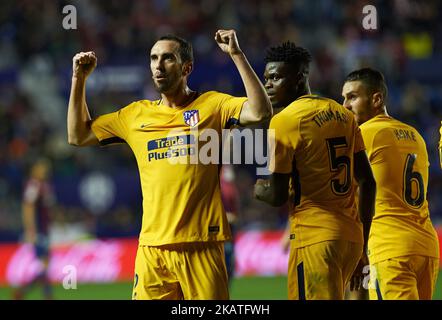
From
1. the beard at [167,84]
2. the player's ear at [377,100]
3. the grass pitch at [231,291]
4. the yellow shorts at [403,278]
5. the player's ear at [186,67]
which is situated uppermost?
the player's ear at [186,67]

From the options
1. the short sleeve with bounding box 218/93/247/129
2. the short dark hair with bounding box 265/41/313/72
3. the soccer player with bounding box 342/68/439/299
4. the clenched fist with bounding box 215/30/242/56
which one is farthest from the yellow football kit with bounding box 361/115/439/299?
the clenched fist with bounding box 215/30/242/56

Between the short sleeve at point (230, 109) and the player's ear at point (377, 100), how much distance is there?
1416mm

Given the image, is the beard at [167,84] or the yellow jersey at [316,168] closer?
the yellow jersey at [316,168]

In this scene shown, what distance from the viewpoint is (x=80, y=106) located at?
20.8 ft

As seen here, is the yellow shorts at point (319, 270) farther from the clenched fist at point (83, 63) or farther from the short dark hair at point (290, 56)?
the clenched fist at point (83, 63)

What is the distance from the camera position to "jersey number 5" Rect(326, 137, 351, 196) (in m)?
5.93

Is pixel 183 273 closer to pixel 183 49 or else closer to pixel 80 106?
pixel 80 106

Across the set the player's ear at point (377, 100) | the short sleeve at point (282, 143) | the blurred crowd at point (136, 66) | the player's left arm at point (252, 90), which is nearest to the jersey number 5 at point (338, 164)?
the short sleeve at point (282, 143)

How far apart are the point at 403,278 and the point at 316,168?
1.22 m

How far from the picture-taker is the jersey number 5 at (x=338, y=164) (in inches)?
233

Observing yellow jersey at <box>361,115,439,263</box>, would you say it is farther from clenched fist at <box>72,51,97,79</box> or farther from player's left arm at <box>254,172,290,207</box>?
clenched fist at <box>72,51,97,79</box>

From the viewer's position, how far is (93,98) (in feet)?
66.3
